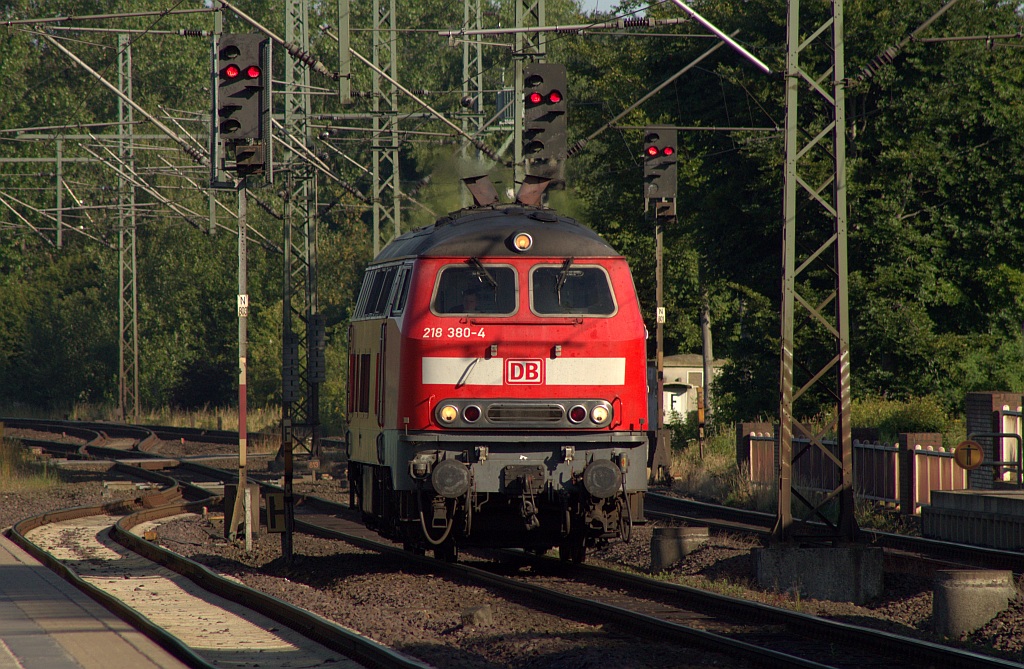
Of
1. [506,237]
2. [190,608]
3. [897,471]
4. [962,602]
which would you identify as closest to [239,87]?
[506,237]

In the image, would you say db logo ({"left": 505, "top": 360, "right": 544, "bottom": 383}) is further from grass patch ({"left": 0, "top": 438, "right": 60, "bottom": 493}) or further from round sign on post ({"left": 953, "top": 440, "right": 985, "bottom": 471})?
grass patch ({"left": 0, "top": 438, "right": 60, "bottom": 493})

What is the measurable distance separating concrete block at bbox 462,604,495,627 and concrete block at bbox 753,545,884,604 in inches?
162

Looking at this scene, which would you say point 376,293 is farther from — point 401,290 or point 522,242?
point 522,242

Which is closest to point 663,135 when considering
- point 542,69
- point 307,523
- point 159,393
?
point 542,69

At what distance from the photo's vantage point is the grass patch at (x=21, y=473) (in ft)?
89.9

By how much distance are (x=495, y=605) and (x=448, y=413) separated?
1960 mm

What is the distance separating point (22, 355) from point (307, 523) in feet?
149

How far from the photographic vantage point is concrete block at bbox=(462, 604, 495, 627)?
11414mm

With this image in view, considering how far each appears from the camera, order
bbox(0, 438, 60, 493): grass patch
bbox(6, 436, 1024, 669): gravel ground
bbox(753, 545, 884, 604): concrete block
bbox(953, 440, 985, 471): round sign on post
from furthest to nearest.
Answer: bbox(0, 438, 60, 493): grass patch, bbox(953, 440, 985, 471): round sign on post, bbox(753, 545, 884, 604): concrete block, bbox(6, 436, 1024, 669): gravel ground

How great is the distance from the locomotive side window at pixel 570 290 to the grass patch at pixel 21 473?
16842mm

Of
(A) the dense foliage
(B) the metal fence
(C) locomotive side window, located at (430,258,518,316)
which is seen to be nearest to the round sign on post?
(B) the metal fence

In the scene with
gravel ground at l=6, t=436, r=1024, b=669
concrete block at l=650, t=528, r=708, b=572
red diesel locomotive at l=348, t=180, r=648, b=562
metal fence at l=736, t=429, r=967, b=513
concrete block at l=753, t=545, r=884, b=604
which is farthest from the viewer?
metal fence at l=736, t=429, r=967, b=513

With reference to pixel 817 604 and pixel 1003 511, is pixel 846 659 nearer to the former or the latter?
pixel 817 604

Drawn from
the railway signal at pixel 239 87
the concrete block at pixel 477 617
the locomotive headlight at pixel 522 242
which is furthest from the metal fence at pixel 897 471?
the railway signal at pixel 239 87
